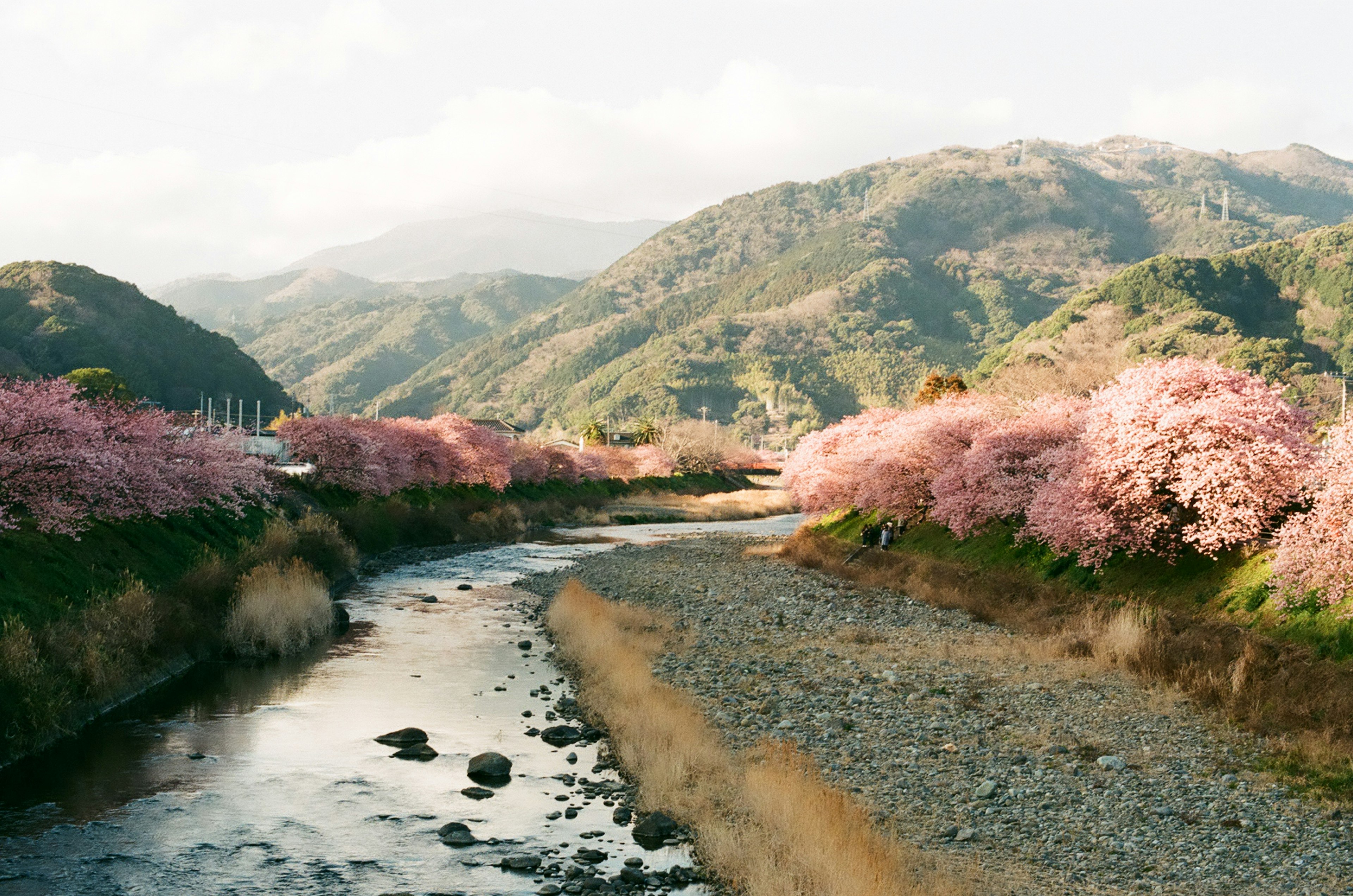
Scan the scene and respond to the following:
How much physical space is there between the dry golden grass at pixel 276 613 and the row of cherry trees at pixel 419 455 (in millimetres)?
33006

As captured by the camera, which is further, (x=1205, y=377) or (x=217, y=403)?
(x=217, y=403)

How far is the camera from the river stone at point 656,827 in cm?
1556

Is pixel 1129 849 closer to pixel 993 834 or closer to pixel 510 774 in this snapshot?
pixel 993 834

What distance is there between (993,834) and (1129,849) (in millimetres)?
1790

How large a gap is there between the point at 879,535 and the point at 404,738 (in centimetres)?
3875

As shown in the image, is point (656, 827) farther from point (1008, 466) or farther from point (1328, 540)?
point (1008, 466)

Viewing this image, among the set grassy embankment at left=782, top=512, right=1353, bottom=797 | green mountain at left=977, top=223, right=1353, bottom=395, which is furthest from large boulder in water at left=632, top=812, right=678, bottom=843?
green mountain at left=977, top=223, right=1353, bottom=395

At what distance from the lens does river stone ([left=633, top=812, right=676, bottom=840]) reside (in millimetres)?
15562

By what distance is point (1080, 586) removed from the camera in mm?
32656

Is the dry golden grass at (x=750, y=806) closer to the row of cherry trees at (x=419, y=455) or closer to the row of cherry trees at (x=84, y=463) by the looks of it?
the row of cherry trees at (x=84, y=463)

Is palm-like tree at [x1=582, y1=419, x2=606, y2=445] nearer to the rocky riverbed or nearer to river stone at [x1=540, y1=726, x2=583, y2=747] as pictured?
the rocky riverbed

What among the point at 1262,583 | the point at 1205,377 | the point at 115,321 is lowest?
the point at 1262,583

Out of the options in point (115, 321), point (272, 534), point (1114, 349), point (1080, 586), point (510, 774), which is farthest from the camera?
point (115, 321)

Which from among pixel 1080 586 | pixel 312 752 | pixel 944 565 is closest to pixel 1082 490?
pixel 1080 586
